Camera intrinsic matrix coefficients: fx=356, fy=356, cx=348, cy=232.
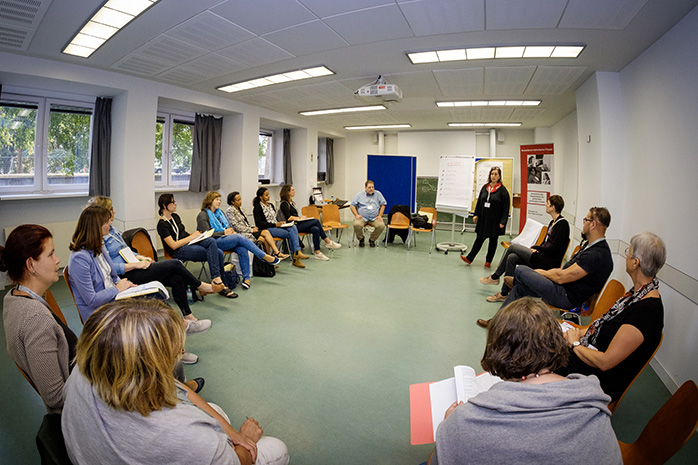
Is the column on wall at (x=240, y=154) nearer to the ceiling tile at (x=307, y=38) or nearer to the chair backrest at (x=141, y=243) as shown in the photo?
the chair backrest at (x=141, y=243)

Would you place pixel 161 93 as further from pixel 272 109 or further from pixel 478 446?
pixel 478 446

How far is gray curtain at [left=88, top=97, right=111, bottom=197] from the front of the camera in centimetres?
530

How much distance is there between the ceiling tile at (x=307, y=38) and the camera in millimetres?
3271

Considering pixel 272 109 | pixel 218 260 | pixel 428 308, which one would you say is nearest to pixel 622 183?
pixel 428 308

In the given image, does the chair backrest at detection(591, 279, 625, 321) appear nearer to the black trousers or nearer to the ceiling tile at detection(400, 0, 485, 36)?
the ceiling tile at detection(400, 0, 485, 36)

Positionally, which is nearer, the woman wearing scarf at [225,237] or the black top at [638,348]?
the black top at [638,348]

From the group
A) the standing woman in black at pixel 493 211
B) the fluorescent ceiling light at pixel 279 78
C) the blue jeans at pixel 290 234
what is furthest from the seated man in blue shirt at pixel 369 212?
the fluorescent ceiling light at pixel 279 78

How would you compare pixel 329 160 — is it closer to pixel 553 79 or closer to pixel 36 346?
pixel 553 79

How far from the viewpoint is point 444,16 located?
9.64ft

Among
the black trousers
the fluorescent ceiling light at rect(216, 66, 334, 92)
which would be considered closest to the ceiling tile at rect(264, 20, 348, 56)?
the fluorescent ceiling light at rect(216, 66, 334, 92)

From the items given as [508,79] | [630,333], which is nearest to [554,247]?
[508,79]

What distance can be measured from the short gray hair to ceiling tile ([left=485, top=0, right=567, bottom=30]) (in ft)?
6.21

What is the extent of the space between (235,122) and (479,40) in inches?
197

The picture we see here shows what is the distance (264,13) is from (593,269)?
3419 millimetres
